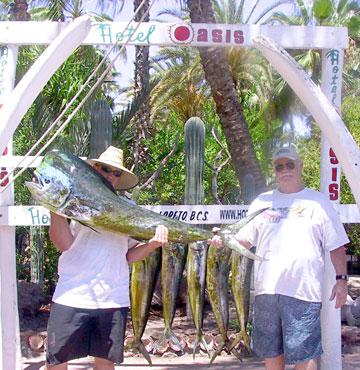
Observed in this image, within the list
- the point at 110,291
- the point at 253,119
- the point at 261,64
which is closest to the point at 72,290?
the point at 110,291

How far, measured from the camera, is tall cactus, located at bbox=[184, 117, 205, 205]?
444 cm

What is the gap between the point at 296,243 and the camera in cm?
324

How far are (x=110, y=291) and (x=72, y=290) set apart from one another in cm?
22

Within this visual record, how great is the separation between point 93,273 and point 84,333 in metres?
0.37

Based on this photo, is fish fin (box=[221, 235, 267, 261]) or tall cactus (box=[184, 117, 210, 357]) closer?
fish fin (box=[221, 235, 267, 261])

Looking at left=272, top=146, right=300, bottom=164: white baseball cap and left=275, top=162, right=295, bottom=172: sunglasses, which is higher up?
left=272, top=146, right=300, bottom=164: white baseball cap

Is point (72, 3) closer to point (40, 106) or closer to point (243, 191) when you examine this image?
point (40, 106)

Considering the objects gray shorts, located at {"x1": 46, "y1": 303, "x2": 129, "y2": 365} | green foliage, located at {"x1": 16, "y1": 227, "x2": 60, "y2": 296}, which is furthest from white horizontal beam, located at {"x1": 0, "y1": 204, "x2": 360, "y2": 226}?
green foliage, located at {"x1": 16, "y1": 227, "x2": 60, "y2": 296}

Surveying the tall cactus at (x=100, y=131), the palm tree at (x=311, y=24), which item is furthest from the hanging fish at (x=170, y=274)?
the palm tree at (x=311, y=24)

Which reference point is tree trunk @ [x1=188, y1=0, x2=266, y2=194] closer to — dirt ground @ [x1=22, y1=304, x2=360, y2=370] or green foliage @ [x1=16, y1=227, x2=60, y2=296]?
dirt ground @ [x1=22, y1=304, x2=360, y2=370]

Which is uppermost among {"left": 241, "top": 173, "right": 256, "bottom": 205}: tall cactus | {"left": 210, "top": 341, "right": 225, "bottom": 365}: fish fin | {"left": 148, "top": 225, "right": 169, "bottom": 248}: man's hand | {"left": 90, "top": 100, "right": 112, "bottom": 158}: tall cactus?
{"left": 90, "top": 100, "right": 112, "bottom": 158}: tall cactus

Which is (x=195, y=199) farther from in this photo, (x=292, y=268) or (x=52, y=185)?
(x=52, y=185)

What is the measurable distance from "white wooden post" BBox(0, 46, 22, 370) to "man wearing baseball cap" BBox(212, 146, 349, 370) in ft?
6.49

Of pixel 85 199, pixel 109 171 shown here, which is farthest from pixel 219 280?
pixel 85 199
